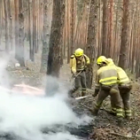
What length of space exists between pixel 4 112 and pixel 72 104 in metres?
2.46

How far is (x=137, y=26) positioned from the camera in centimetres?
2264

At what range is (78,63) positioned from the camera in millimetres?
10828

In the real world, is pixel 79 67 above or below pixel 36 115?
above

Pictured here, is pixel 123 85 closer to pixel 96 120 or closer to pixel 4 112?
pixel 96 120

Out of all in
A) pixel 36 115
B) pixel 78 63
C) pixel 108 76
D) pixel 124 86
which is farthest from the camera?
pixel 78 63

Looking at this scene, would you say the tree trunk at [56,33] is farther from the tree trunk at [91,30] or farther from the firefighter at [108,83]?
the tree trunk at [91,30]

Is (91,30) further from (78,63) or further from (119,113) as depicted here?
(119,113)

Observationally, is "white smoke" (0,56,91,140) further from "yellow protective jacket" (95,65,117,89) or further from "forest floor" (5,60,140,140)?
"yellow protective jacket" (95,65,117,89)

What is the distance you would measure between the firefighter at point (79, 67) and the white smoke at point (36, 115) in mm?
730

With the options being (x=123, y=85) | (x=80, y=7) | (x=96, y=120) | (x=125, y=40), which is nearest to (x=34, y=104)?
(x=96, y=120)

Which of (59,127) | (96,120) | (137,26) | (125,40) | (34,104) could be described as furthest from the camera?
(137,26)

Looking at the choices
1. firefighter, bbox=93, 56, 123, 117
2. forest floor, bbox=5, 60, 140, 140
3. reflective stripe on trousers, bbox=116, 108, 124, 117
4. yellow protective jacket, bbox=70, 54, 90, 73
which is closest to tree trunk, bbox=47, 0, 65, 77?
yellow protective jacket, bbox=70, 54, 90, 73

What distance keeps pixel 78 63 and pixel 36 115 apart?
9.46ft

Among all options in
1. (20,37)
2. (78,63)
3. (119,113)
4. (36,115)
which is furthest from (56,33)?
(20,37)
